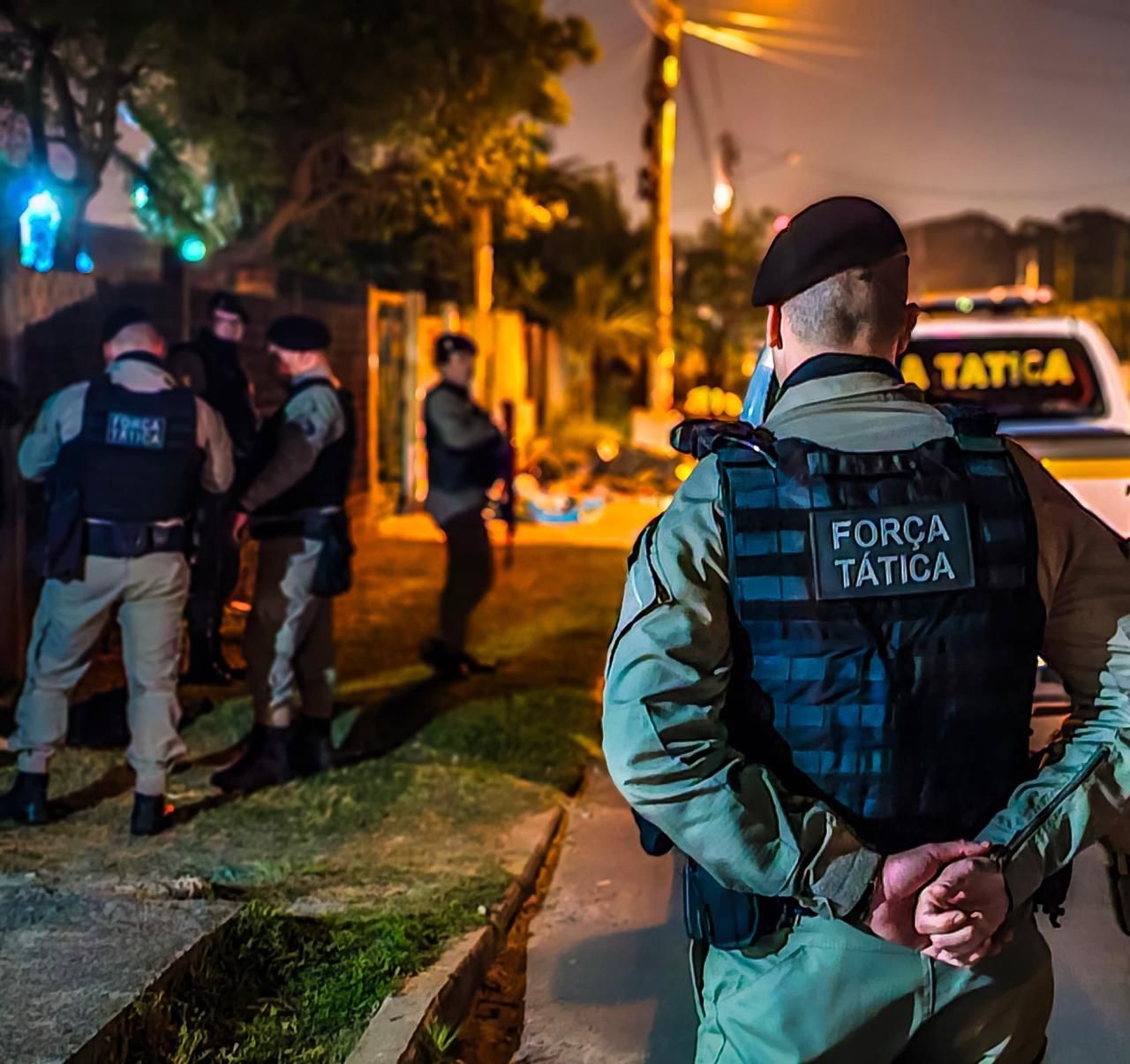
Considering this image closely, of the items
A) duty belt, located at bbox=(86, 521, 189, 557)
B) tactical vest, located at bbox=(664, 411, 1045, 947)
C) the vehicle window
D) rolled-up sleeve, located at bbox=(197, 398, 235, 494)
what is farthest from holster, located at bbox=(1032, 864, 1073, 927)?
the vehicle window

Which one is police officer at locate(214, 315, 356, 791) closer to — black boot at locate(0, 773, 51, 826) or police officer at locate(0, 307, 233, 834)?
police officer at locate(0, 307, 233, 834)

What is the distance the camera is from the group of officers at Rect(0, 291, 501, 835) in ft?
15.8

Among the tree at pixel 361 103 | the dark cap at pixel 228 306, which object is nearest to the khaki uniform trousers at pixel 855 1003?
the dark cap at pixel 228 306

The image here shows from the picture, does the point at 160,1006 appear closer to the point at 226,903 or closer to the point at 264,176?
the point at 226,903

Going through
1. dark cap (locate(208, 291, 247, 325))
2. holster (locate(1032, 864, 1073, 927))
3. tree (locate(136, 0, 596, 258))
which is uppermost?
tree (locate(136, 0, 596, 258))

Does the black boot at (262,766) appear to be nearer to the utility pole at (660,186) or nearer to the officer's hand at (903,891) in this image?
the officer's hand at (903,891)

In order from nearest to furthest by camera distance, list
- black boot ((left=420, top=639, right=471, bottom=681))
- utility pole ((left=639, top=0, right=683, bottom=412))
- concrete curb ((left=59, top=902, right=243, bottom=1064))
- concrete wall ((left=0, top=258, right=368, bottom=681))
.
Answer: concrete curb ((left=59, top=902, right=243, bottom=1064))
concrete wall ((left=0, top=258, right=368, bottom=681))
black boot ((left=420, top=639, right=471, bottom=681))
utility pole ((left=639, top=0, right=683, bottom=412))

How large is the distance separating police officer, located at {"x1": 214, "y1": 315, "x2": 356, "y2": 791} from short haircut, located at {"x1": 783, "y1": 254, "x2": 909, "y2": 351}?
3.84m

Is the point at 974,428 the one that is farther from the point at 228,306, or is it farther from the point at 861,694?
the point at 228,306

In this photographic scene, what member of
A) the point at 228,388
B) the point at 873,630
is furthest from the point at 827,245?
the point at 228,388

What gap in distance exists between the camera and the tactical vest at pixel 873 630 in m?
1.88

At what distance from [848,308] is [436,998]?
2412 millimetres

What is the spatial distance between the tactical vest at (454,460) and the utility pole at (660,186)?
14.6 metres

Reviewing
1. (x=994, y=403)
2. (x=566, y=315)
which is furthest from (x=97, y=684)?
(x=566, y=315)
